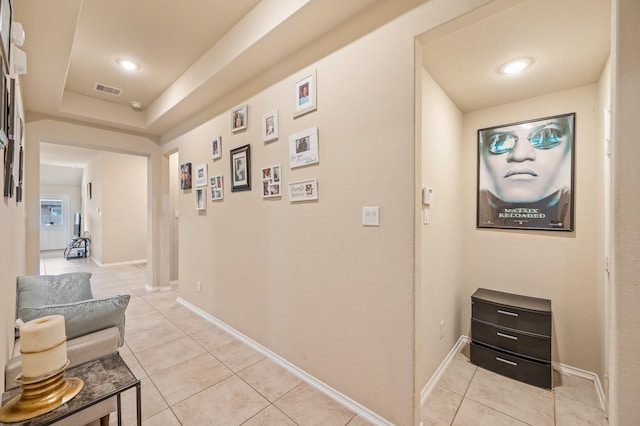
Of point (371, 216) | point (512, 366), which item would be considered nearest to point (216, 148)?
point (371, 216)

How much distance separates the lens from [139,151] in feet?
14.0

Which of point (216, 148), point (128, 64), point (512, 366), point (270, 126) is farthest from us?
point (216, 148)

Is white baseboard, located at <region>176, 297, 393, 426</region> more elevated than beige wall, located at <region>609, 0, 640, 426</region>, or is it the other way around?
beige wall, located at <region>609, 0, 640, 426</region>

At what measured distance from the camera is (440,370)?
2.22 meters

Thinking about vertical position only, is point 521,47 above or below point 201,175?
above

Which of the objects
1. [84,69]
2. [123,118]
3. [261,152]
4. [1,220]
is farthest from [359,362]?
[123,118]

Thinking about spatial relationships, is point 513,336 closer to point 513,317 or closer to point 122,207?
point 513,317

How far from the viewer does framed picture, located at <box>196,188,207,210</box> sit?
3.31 m

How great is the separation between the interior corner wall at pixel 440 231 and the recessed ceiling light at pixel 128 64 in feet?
9.42

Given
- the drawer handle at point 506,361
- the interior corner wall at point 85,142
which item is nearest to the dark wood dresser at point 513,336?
the drawer handle at point 506,361

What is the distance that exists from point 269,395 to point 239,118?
93.4 inches

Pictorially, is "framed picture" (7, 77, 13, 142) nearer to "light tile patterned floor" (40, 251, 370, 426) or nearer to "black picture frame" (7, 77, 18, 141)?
"black picture frame" (7, 77, 18, 141)

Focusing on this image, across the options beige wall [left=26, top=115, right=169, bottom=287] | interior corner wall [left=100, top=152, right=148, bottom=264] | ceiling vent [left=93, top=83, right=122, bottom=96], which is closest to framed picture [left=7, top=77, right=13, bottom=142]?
ceiling vent [left=93, top=83, right=122, bottom=96]

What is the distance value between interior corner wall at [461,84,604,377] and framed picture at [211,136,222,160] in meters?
2.66
